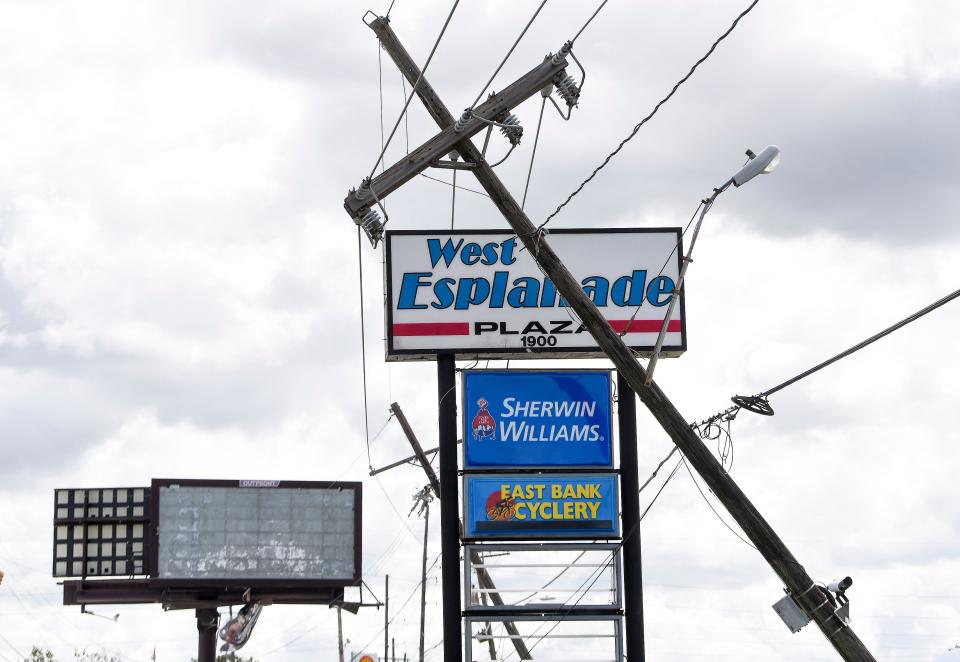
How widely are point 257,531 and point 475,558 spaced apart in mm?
18849

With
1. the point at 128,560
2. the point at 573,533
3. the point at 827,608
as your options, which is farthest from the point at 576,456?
the point at 128,560

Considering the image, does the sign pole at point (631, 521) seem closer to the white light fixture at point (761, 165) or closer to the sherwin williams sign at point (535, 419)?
the sherwin williams sign at point (535, 419)

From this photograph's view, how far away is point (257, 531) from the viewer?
44.7 meters

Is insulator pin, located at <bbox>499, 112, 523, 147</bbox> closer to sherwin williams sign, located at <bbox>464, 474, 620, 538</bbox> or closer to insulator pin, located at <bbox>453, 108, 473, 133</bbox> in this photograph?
insulator pin, located at <bbox>453, 108, 473, 133</bbox>

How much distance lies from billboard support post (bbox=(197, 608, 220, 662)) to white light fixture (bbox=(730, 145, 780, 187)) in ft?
110

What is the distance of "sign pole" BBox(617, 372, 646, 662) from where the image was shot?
26.8 m

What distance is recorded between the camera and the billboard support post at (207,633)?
46094mm

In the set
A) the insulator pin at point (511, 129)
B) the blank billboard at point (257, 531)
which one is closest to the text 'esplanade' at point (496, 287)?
the insulator pin at point (511, 129)

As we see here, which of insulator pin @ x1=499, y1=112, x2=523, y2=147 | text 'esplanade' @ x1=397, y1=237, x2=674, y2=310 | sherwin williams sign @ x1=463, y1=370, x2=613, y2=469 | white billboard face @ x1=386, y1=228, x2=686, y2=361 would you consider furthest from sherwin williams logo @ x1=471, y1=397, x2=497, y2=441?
insulator pin @ x1=499, y1=112, x2=523, y2=147

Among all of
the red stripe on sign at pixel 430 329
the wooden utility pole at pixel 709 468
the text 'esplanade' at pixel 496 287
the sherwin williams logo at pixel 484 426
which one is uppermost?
the text 'esplanade' at pixel 496 287

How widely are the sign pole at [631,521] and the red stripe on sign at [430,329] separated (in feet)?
10.4

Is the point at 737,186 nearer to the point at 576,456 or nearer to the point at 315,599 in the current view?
the point at 576,456

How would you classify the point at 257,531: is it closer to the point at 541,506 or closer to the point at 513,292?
the point at 513,292

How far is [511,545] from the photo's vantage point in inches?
1067
